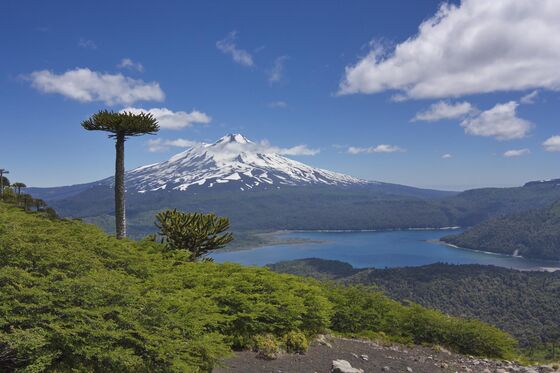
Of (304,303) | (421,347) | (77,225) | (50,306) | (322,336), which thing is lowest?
(421,347)

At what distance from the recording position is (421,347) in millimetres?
15320

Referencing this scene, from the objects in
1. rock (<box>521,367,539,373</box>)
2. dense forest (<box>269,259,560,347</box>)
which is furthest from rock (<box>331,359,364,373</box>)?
dense forest (<box>269,259,560,347</box>)

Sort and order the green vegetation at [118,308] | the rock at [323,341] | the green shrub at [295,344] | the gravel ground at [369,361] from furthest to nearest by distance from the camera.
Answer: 1. the rock at [323,341]
2. the green shrub at [295,344]
3. the gravel ground at [369,361]
4. the green vegetation at [118,308]

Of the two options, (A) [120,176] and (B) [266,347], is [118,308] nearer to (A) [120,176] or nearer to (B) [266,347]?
(B) [266,347]

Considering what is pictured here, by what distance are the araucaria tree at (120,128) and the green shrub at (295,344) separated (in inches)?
434

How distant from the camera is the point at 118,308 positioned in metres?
7.23

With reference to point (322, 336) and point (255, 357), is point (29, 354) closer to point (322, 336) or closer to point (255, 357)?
point (255, 357)

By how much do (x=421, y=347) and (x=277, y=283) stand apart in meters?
6.21

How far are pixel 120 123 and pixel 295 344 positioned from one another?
13679 millimetres

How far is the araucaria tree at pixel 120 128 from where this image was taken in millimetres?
19938

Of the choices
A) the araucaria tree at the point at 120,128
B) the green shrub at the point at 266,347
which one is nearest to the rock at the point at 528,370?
the green shrub at the point at 266,347

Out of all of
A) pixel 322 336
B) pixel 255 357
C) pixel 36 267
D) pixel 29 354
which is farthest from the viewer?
pixel 322 336

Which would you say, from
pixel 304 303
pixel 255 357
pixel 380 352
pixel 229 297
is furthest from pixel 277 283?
pixel 380 352

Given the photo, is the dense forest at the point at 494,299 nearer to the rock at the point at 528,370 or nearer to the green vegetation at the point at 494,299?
the green vegetation at the point at 494,299
